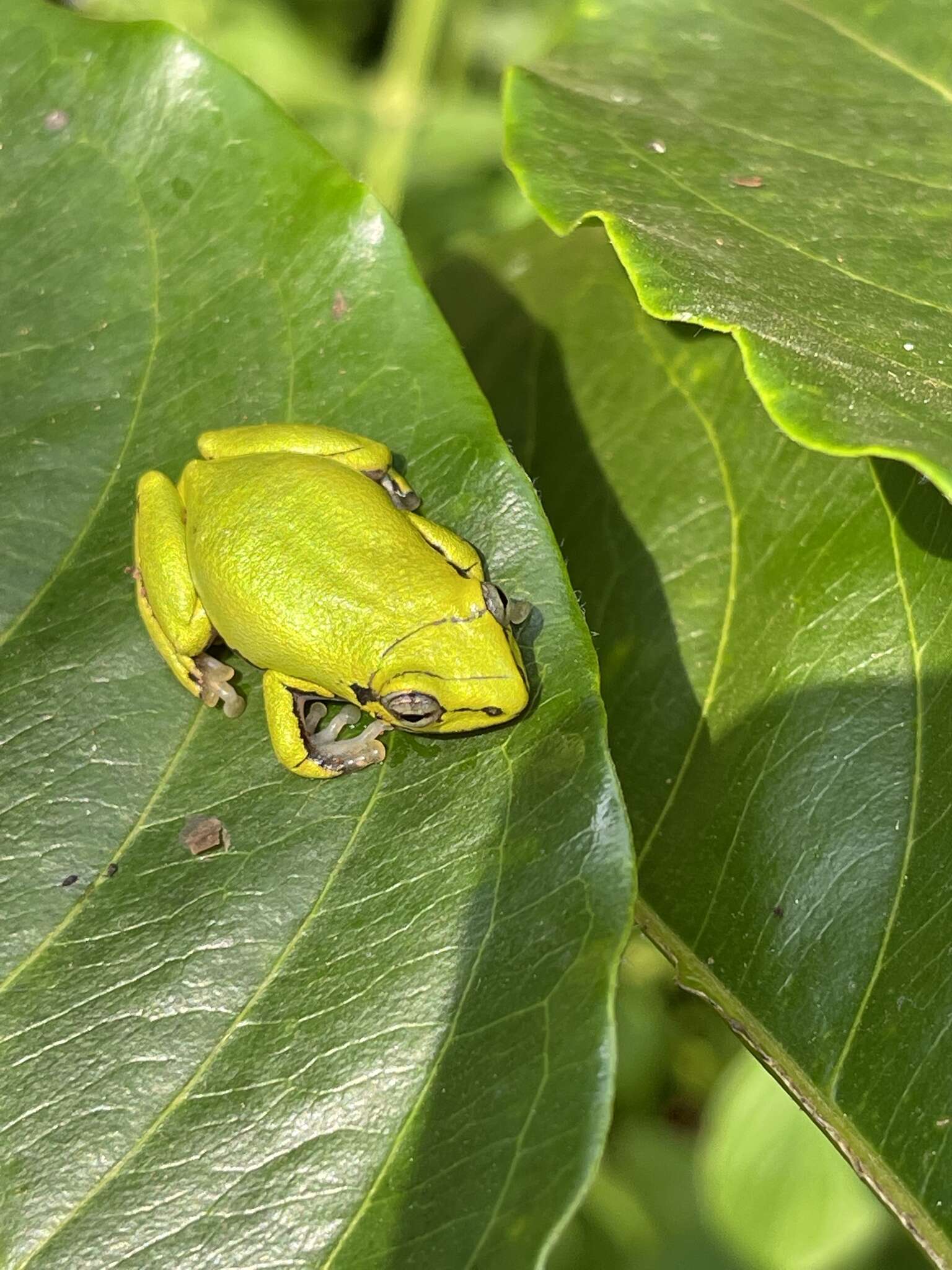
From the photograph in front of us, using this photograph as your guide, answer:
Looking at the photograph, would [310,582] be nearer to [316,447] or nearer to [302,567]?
[302,567]

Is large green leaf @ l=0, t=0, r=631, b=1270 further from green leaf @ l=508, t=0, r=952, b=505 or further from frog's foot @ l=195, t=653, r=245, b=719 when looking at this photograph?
green leaf @ l=508, t=0, r=952, b=505

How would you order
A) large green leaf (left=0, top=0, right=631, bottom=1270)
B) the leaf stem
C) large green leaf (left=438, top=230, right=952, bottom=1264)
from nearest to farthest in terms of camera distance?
1. large green leaf (left=0, top=0, right=631, bottom=1270)
2. large green leaf (left=438, top=230, right=952, bottom=1264)
3. the leaf stem

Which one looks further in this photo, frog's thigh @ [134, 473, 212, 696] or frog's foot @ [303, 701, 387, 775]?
frog's thigh @ [134, 473, 212, 696]

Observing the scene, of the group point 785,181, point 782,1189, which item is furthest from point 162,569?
point 782,1189

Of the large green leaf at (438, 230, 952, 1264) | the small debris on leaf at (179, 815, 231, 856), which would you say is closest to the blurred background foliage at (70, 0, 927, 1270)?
the large green leaf at (438, 230, 952, 1264)

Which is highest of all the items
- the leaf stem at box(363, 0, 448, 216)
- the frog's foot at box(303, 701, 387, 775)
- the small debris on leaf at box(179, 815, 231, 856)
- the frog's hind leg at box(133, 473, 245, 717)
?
the leaf stem at box(363, 0, 448, 216)

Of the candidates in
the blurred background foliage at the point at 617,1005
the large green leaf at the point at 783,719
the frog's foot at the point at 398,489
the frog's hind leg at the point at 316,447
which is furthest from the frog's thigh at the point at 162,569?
the blurred background foliage at the point at 617,1005
